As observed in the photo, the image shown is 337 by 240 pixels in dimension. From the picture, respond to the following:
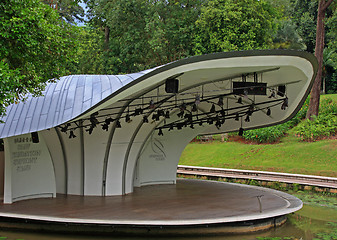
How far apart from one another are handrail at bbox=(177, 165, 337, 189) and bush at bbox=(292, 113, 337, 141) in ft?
19.5

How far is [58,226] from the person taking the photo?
12008mm

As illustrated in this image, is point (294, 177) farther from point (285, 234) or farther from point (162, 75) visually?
point (162, 75)

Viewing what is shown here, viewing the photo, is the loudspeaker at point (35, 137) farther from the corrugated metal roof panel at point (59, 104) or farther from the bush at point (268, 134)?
the bush at point (268, 134)

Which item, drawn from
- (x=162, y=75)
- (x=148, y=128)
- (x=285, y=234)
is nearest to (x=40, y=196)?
(x=148, y=128)

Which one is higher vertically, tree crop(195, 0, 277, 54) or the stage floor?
tree crop(195, 0, 277, 54)

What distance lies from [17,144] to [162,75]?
6.34 metres

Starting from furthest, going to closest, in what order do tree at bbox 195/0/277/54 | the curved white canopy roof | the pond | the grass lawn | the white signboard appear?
tree at bbox 195/0/277/54 → the grass lawn → the white signboard → the pond → the curved white canopy roof

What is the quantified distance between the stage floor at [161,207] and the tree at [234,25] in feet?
55.2

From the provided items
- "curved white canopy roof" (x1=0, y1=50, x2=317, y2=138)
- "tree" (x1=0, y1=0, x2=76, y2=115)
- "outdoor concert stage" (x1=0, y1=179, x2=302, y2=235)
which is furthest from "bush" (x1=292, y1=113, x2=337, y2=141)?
"tree" (x1=0, y1=0, x2=76, y2=115)

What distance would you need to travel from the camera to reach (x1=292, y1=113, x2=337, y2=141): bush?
26.8m

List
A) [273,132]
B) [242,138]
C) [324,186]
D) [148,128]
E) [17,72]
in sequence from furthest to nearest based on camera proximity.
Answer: [242,138]
[273,132]
[324,186]
[148,128]
[17,72]

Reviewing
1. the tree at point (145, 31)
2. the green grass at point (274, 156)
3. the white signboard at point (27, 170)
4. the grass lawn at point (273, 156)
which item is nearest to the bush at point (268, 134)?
the green grass at point (274, 156)

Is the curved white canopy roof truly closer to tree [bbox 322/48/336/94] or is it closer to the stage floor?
the stage floor

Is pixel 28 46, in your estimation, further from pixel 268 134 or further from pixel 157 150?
pixel 268 134
